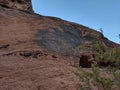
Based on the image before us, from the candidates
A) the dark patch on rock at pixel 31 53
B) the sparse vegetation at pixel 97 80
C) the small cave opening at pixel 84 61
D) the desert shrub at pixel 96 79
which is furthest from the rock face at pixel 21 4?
the desert shrub at pixel 96 79

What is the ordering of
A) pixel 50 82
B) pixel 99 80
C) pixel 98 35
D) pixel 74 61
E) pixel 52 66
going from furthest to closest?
1. pixel 98 35
2. pixel 74 61
3. pixel 52 66
4. pixel 50 82
5. pixel 99 80

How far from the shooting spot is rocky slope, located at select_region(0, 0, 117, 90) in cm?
1519

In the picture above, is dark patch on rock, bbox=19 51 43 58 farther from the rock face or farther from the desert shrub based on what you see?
the rock face

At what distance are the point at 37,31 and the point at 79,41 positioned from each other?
2.16 m

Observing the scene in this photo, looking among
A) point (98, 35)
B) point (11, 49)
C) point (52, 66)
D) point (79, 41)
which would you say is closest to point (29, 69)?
point (52, 66)

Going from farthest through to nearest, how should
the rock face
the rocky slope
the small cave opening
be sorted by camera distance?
the rock face < the small cave opening < the rocky slope

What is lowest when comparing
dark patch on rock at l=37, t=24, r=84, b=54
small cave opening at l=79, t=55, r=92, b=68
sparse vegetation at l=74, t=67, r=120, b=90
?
sparse vegetation at l=74, t=67, r=120, b=90

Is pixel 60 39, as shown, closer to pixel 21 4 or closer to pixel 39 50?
pixel 39 50

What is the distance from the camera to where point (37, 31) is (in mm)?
19906

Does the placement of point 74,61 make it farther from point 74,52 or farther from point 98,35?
point 98,35

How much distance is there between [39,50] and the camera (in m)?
17.7

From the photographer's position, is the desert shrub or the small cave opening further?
the small cave opening

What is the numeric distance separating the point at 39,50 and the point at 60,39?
2247mm

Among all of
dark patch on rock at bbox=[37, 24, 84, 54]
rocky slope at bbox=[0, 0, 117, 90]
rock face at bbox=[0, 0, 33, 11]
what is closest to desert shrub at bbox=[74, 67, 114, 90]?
rocky slope at bbox=[0, 0, 117, 90]
